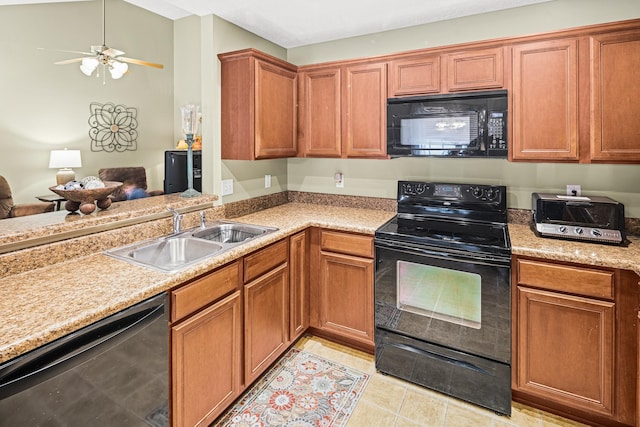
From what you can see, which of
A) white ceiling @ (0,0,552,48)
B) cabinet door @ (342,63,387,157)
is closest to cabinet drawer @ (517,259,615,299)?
cabinet door @ (342,63,387,157)

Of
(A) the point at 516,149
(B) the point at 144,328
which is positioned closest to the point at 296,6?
(A) the point at 516,149

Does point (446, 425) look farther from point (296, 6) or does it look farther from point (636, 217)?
point (296, 6)

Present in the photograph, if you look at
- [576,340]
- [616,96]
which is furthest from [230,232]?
[616,96]

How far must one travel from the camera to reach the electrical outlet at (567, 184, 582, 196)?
2272 millimetres

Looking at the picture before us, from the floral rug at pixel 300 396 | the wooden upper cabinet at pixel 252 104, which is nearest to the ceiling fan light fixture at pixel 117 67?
the wooden upper cabinet at pixel 252 104

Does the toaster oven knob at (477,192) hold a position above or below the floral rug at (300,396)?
above

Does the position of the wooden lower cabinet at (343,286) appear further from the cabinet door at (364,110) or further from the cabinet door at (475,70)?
the cabinet door at (475,70)

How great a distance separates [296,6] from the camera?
2.38m

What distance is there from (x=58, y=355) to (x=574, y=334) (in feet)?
7.38

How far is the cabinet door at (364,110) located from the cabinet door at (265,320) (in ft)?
3.60

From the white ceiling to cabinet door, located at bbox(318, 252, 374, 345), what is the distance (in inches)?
67.4

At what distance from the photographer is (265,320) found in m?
2.17

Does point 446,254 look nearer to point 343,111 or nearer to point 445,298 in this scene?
point 445,298

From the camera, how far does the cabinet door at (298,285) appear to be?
2.43 metres
